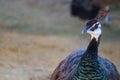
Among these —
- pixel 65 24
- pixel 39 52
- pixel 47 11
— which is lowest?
pixel 39 52

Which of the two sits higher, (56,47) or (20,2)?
(20,2)

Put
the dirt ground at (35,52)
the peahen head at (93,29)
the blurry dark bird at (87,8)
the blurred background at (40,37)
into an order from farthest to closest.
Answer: the blurry dark bird at (87,8) → the blurred background at (40,37) → the dirt ground at (35,52) → the peahen head at (93,29)

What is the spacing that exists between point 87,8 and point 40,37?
8.69 ft

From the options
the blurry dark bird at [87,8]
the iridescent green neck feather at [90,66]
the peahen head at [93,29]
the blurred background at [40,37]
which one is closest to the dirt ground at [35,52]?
the blurred background at [40,37]

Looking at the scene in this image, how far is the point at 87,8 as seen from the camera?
11.4 m

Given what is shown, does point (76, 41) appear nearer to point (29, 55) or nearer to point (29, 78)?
point (29, 55)

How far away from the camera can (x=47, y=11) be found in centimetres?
1222

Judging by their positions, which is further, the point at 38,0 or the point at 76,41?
the point at 38,0

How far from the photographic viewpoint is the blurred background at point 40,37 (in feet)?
23.0

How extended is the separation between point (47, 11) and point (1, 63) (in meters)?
5.33

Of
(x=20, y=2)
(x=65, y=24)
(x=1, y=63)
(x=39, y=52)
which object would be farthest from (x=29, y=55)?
(x=20, y=2)

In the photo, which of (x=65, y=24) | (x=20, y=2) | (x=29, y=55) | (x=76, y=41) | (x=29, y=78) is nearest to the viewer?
(x=29, y=78)

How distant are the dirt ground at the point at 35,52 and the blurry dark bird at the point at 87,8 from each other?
198 cm

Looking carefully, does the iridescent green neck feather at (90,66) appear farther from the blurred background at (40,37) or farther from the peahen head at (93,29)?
the blurred background at (40,37)
